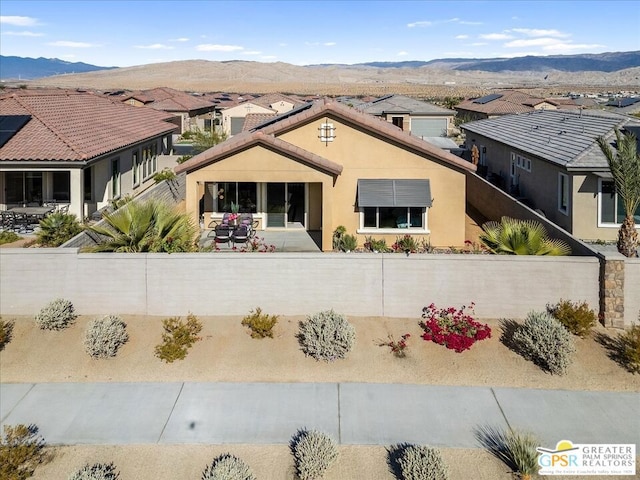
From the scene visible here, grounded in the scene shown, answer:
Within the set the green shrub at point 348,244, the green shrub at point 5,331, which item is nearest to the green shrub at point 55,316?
the green shrub at point 5,331

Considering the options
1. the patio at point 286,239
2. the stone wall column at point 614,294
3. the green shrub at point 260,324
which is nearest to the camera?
the green shrub at point 260,324

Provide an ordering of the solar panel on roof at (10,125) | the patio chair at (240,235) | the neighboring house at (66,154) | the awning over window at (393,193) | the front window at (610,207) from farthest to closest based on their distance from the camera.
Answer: the solar panel on roof at (10,125)
the neighboring house at (66,154)
the awning over window at (393,193)
the patio chair at (240,235)
the front window at (610,207)

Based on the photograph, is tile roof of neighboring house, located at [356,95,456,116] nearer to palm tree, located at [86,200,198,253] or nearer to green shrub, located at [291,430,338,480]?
palm tree, located at [86,200,198,253]

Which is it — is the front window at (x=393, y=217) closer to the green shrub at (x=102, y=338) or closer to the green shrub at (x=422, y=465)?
the green shrub at (x=102, y=338)

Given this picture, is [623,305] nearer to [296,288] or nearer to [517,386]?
[517,386]

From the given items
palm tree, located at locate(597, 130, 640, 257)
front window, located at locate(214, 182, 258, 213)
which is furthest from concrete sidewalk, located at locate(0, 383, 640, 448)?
front window, located at locate(214, 182, 258, 213)
